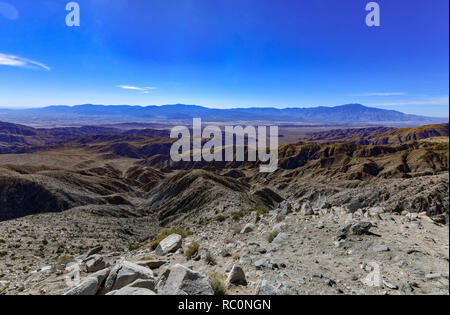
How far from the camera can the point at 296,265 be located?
19.7 feet

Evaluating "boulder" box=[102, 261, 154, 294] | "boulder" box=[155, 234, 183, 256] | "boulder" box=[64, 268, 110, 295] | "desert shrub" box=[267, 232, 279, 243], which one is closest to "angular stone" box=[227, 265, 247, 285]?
"boulder" box=[102, 261, 154, 294]

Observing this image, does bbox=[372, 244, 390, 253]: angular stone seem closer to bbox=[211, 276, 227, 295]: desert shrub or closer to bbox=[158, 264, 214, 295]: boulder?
bbox=[211, 276, 227, 295]: desert shrub

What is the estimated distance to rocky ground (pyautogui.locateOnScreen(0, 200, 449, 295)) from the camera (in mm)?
4680

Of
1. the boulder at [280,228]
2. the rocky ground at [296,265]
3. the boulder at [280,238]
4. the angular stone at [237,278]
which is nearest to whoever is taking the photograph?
the rocky ground at [296,265]

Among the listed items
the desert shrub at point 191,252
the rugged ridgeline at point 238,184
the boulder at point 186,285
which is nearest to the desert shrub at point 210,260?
the desert shrub at point 191,252

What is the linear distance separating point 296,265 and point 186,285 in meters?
2.99

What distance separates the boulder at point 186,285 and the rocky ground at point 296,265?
0.02m

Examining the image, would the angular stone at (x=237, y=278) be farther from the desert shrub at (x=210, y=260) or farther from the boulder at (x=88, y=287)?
the boulder at (x=88, y=287)

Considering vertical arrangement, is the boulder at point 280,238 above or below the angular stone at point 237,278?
below

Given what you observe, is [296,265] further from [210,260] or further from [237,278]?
[210,260]

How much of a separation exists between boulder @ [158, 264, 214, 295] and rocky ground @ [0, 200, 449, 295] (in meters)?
0.02

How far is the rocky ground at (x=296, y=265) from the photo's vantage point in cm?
468
